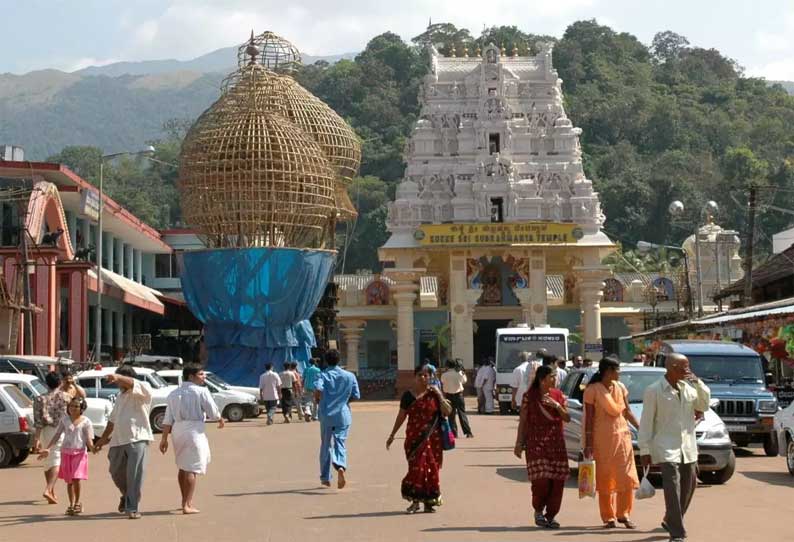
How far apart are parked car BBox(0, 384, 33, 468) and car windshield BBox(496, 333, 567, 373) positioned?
20.9 metres

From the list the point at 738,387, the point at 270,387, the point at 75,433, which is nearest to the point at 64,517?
the point at 75,433

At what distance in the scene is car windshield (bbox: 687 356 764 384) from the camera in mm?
22328

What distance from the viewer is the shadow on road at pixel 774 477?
56.7 feet

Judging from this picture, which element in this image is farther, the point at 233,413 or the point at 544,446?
the point at 233,413

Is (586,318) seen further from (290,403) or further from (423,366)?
(423,366)

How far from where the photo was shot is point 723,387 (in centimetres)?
2195

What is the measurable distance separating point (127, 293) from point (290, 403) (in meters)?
20.5

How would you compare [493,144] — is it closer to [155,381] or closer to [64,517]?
[155,381]

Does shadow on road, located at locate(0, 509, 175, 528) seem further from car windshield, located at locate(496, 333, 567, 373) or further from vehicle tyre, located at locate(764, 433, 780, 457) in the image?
car windshield, located at locate(496, 333, 567, 373)

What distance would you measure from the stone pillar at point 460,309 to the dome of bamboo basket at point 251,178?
12.6 meters

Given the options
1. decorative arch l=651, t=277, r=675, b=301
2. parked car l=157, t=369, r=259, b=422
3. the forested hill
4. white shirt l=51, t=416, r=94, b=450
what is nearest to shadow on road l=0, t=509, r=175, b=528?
white shirt l=51, t=416, r=94, b=450

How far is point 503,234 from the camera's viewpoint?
57.9m

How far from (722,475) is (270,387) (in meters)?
17.6

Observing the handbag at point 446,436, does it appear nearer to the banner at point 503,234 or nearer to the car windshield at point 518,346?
the car windshield at point 518,346
